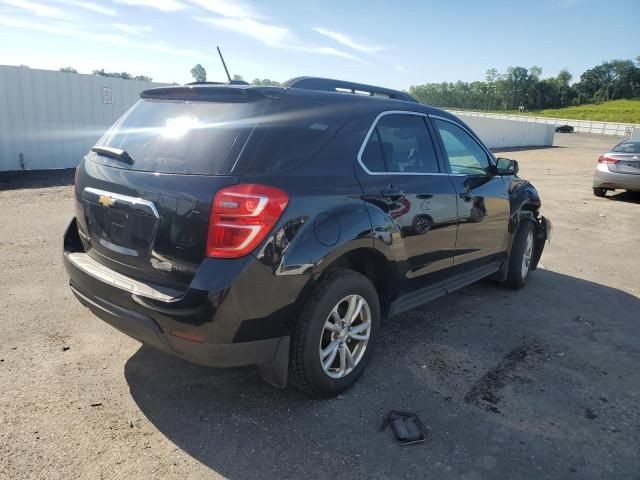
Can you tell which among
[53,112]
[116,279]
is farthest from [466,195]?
[53,112]

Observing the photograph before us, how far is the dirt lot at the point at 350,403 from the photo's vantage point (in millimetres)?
2520

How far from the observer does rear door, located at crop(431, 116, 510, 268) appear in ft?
13.4

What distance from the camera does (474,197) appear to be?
4.24m

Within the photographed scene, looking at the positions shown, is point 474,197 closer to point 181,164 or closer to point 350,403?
point 350,403

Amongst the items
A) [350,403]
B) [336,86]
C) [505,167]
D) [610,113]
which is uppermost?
[610,113]

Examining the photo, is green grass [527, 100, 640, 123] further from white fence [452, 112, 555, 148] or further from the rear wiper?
the rear wiper

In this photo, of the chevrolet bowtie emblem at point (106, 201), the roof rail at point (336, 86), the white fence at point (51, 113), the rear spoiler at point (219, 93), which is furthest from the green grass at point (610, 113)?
the chevrolet bowtie emblem at point (106, 201)

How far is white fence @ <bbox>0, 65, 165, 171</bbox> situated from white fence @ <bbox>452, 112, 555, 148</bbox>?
62.1 feet

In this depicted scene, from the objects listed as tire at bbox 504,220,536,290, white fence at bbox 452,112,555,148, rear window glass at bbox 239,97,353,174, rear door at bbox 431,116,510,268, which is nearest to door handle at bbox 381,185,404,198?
rear window glass at bbox 239,97,353,174

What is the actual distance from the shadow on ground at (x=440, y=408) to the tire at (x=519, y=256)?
2.95 ft

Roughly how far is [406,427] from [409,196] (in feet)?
4.95

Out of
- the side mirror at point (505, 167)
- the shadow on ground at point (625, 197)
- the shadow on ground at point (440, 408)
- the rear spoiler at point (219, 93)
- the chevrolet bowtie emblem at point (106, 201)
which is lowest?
Result: the shadow on ground at point (440, 408)

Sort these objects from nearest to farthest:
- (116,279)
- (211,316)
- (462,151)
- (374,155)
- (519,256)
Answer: (211,316) → (116,279) → (374,155) → (462,151) → (519,256)

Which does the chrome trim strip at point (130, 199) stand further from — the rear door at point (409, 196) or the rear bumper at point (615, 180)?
the rear bumper at point (615, 180)
